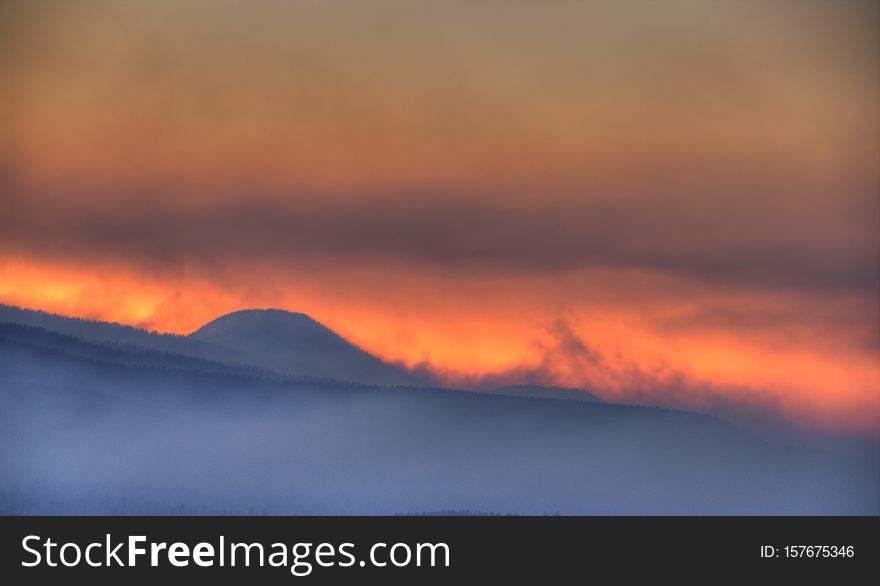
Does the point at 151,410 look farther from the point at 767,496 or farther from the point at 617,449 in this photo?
the point at 767,496

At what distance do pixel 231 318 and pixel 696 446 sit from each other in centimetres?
547

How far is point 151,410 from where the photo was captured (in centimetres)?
1588

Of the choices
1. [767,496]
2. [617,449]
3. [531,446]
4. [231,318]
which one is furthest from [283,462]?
[767,496]

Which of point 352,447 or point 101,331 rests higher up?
point 101,331

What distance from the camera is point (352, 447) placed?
15742 millimetres

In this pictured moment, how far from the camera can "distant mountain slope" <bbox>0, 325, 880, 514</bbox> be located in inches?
594

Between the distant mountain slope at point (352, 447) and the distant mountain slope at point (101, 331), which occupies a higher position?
the distant mountain slope at point (101, 331)

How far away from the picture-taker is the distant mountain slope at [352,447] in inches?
594

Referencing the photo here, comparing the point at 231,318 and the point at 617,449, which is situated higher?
the point at 231,318

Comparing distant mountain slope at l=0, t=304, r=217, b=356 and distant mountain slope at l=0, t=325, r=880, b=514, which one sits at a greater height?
distant mountain slope at l=0, t=304, r=217, b=356
